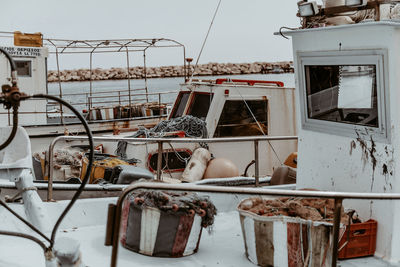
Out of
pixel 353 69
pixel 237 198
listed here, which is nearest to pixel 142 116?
pixel 237 198

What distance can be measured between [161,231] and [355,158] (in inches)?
71.4

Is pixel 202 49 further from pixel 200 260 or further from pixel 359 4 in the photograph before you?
pixel 200 260

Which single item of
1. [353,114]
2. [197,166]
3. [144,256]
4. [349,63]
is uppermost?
[349,63]

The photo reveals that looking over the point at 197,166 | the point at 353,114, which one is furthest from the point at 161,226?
the point at 197,166

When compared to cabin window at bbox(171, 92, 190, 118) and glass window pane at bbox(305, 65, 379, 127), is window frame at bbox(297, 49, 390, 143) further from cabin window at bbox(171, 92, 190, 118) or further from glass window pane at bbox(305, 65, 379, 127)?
cabin window at bbox(171, 92, 190, 118)

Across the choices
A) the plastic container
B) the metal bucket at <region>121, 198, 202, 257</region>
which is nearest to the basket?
the metal bucket at <region>121, 198, 202, 257</region>

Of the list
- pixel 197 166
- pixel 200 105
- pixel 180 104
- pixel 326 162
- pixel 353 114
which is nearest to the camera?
pixel 353 114

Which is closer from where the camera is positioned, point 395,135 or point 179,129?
point 395,135

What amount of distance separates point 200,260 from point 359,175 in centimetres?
157

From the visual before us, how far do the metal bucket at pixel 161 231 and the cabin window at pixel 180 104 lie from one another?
7.64 metres

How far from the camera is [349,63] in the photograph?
4.50 metres

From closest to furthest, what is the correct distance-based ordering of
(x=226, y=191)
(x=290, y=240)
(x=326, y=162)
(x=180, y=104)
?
(x=226, y=191)
(x=290, y=240)
(x=326, y=162)
(x=180, y=104)

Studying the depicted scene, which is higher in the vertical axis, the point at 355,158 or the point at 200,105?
the point at 200,105

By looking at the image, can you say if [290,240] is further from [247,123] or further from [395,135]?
[247,123]
